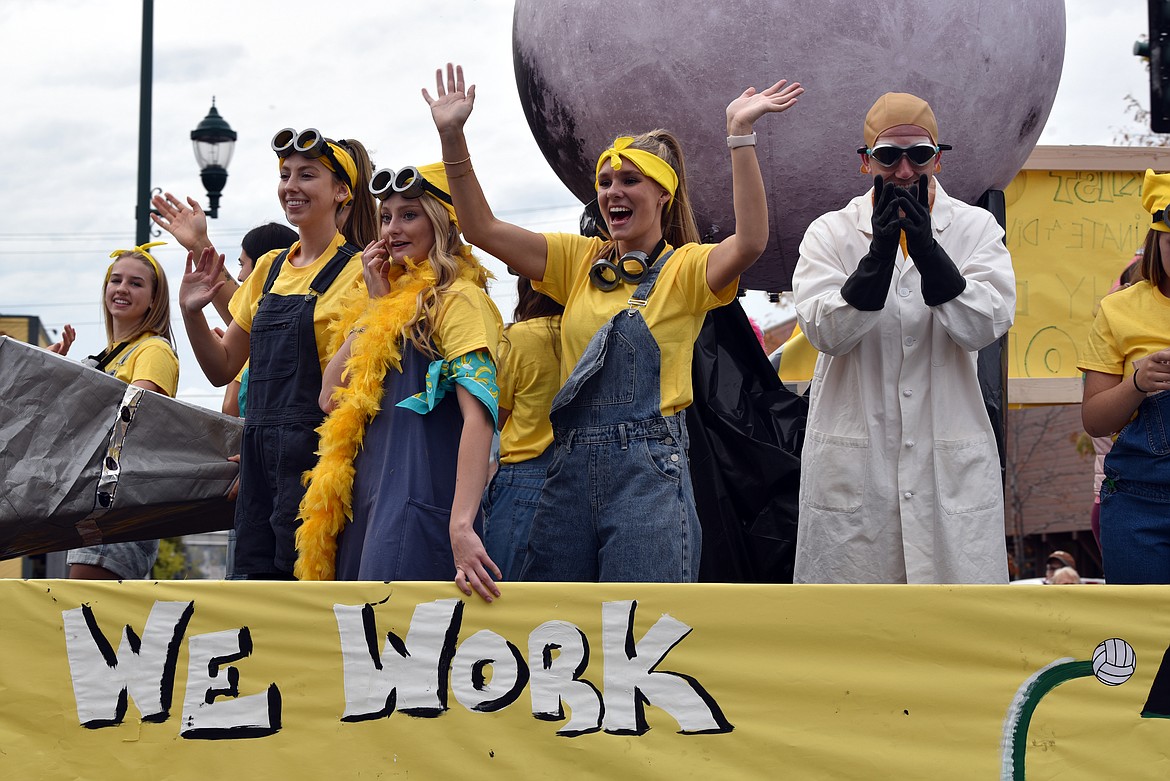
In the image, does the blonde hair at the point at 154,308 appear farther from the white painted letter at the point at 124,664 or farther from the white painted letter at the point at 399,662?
the white painted letter at the point at 399,662

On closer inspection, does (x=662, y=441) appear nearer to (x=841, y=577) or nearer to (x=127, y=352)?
(x=841, y=577)

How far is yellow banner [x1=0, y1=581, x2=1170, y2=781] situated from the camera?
2.72m

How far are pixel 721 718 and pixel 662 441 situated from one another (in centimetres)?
76

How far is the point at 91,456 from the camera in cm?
411

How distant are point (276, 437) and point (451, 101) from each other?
3.46ft

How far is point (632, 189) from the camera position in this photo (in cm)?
350

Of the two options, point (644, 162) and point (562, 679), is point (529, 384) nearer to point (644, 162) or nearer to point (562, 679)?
point (644, 162)

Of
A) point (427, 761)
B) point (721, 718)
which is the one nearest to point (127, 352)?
point (427, 761)

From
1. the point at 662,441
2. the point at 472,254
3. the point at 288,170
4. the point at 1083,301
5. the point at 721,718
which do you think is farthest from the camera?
the point at 1083,301

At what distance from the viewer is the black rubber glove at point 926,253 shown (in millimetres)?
3160

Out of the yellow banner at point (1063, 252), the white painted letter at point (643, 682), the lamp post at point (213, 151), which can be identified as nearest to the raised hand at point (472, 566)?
the white painted letter at point (643, 682)

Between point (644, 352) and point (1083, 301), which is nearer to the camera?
point (644, 352)

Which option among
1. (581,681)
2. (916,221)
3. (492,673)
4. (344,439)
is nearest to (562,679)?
(581,681)

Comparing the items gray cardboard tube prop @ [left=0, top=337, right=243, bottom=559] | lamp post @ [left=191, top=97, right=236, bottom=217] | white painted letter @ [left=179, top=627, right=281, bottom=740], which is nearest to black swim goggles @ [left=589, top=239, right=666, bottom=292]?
white painted letter @ [left=179, top=627, right=281, bottom=740]
